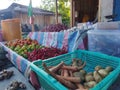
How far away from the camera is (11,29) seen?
390 cm

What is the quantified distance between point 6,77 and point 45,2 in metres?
21.9

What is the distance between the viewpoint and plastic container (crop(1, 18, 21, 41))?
385 cm

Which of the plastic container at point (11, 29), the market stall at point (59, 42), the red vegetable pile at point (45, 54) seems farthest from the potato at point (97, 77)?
the plastic container at point (11, 29)

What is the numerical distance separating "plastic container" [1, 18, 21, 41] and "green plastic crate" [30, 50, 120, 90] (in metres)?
2.74

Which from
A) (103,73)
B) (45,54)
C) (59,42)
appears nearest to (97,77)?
(103,73)

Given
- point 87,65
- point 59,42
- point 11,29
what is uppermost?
point 11,29

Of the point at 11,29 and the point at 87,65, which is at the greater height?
the point at 11,29

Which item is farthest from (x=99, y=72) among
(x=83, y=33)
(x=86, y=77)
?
(x=83, y=33)

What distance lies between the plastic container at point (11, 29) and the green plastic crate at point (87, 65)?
2.74m

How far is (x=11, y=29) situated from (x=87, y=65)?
2968 millimetres

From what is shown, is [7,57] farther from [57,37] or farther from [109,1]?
[109,1]

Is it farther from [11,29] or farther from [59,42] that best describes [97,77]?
[11,29]

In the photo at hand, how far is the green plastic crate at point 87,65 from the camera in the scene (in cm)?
95

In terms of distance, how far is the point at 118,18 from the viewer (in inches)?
143
